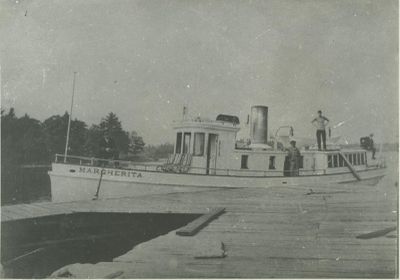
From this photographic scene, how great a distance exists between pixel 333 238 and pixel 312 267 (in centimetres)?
65

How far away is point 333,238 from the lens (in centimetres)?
292

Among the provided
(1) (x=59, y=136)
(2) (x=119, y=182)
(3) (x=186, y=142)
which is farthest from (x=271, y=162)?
(1) (x=59, y=136)

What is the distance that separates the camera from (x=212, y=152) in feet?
27.5

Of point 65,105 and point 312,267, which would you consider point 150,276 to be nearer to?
point 312,267

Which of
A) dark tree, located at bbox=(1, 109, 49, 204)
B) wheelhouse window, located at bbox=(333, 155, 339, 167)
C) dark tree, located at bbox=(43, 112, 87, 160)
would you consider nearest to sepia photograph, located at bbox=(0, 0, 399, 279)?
wheelhouse window, located at bbox=(333, 155, 339, 167)

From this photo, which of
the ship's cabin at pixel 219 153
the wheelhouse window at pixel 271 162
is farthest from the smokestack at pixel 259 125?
the wheelhouse window at pixel 271 162

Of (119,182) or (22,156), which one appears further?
(22,156)

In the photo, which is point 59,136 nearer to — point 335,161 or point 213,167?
point 213,167

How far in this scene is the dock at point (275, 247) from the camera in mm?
2297

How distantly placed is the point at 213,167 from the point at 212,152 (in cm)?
37

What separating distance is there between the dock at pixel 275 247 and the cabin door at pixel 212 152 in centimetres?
377

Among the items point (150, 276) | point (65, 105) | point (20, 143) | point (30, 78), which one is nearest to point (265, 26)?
point (30, 78)

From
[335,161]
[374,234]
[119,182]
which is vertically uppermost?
[335,161]

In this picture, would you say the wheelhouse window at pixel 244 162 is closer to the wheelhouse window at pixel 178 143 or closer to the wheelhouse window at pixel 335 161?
the wheelhouse window at pixel 178 143
